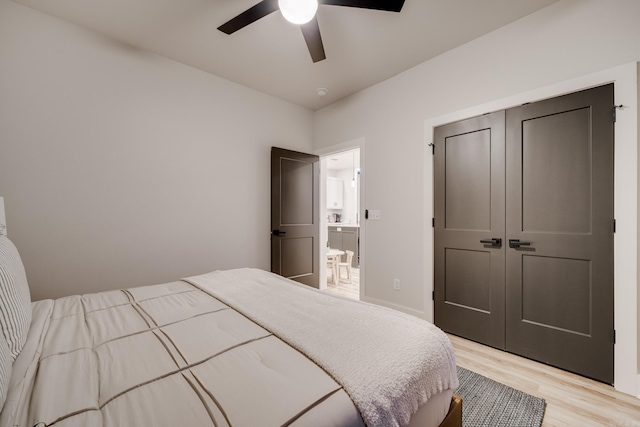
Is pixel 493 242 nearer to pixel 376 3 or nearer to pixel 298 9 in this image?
pixel 376 3

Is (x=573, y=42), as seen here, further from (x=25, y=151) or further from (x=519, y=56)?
(x=25, y=151)

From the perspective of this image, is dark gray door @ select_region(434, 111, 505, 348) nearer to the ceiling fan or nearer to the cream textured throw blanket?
the ceiling fan

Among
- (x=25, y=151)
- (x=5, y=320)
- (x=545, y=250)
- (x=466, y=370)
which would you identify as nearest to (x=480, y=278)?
(x=545, y=250)

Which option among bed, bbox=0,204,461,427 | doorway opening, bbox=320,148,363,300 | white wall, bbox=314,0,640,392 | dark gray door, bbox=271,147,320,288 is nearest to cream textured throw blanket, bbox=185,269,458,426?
bed, bbox=0,204,461,427

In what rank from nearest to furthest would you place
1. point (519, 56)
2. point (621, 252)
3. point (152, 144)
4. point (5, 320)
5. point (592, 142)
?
1. point (5, 320)
2. point (621, 252)
3. point (592, 142)
4. point (519, 56)
5. point (152, 144)

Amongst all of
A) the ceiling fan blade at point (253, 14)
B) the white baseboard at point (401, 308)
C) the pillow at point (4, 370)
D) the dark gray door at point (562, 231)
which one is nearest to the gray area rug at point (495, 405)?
the dark gray door at point (562, 231)

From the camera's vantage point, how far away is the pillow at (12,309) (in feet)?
2.69

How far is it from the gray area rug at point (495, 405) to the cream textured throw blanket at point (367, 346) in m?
0.71

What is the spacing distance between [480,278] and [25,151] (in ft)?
13.1

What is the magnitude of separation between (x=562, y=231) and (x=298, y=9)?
2.48 metres

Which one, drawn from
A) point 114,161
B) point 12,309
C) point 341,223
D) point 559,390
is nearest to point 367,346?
point 12,309

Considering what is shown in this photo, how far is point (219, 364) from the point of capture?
84 cm

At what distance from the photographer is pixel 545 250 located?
2.06 metres

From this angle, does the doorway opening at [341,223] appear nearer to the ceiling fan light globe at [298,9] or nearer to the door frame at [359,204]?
the door frame at [359,204]
